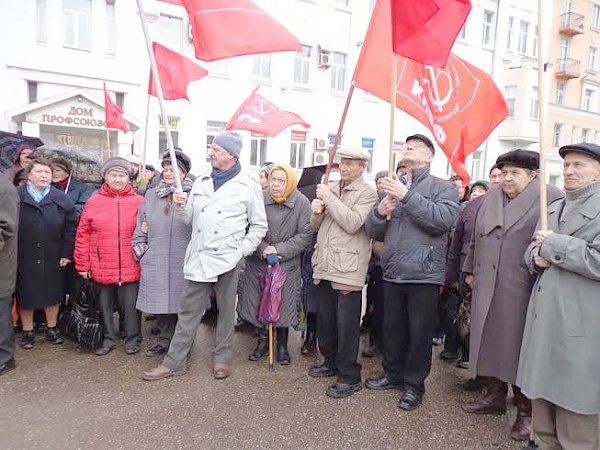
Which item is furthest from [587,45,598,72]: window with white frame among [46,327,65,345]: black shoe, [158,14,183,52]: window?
[46,327,65,345]: black shoe

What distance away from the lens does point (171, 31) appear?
53.8ft

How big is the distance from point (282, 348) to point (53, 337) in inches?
90.1

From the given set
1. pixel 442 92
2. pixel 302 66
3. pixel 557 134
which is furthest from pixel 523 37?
pixel 442 92

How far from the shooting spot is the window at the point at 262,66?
17.8 metres

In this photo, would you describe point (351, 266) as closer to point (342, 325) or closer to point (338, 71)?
point (342, 325)

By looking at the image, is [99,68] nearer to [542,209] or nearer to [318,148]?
[318,148]

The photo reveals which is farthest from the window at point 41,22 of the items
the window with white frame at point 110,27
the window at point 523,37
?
the window at point 523,37

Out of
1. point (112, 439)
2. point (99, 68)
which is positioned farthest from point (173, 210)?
point (99, 68)

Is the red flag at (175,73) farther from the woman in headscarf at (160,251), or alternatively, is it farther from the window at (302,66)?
the window at (302,66)

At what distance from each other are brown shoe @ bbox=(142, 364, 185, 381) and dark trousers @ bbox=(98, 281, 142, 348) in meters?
0.65

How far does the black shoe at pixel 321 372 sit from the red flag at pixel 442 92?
2.05m

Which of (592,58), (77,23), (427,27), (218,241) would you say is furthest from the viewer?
(592,58)

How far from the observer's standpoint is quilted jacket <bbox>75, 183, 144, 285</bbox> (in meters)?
4.46

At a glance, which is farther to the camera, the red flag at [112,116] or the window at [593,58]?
the window at [593,58]
